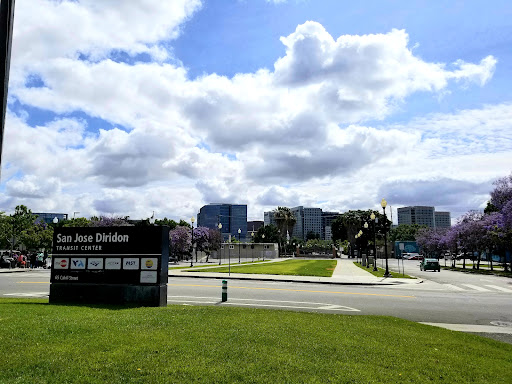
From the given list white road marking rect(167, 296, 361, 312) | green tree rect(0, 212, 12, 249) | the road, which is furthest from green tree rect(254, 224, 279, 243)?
white road marking rect(167, 296, 361, 312)

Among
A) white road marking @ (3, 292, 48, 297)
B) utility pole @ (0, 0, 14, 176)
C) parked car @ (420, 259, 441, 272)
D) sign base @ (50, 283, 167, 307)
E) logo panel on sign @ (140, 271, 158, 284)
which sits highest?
utility pole @ (0, 0, 14, 176)

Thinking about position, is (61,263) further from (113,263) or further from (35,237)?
(35,237)

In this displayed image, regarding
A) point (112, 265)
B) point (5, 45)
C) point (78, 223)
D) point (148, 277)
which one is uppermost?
point (78, 223)

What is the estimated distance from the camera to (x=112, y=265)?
13398 mm

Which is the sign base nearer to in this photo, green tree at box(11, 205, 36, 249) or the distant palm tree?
green tree at box(11, 205, 36, 249)

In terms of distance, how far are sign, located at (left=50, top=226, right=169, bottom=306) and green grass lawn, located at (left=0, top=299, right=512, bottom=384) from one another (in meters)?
3.49

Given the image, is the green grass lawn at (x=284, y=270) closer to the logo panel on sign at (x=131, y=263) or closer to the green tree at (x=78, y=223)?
the logo panel on sign at (x=131, y=263)

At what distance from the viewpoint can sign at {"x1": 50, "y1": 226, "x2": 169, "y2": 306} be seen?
13.0 meters

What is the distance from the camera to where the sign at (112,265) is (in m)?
13.0

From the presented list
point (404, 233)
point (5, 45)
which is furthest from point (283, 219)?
point (5, 45)

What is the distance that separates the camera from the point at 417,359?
6613 mm

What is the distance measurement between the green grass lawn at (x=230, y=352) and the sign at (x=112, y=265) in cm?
349

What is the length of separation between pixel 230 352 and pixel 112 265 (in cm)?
833

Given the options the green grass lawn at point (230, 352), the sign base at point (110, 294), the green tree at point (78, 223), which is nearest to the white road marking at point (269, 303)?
the sign base at point (110, 294)
